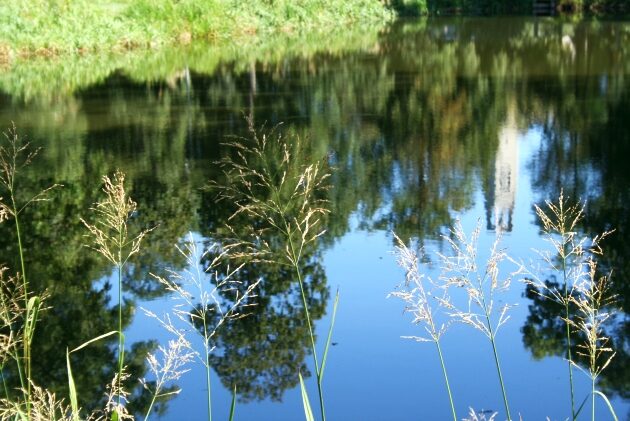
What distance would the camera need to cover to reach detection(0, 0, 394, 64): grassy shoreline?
70.7 feet

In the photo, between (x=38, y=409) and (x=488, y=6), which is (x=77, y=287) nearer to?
(x=38, y=409)

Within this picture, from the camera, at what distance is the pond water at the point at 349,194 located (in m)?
5.11

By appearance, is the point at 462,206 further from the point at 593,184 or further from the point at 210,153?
the point at 210,153

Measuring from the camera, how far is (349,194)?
8.97 m

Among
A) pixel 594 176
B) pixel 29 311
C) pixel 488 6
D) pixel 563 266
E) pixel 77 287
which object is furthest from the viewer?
pixel 488 6

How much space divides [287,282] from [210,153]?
4830mm

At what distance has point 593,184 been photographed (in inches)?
362

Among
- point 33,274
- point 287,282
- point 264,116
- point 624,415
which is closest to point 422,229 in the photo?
point 287,282

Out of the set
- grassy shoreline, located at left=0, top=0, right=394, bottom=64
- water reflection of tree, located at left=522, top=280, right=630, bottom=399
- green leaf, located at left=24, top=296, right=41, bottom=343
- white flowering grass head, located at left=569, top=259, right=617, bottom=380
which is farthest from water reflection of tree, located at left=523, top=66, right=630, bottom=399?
grassy shoreline, located at left=0, top=0, right=394, bottom=64

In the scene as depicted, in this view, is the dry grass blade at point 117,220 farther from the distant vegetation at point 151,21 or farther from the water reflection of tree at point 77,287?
the distant vegetation at point 151,21

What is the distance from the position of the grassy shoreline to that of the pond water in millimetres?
1707

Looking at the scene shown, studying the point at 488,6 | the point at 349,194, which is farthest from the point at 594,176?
the point at 488,6

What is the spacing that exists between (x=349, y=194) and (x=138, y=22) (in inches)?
693

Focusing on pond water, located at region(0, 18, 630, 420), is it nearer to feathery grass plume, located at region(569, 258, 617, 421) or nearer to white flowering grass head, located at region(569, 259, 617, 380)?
white flowering grass head, located at region(569, 259, 617, 380)
